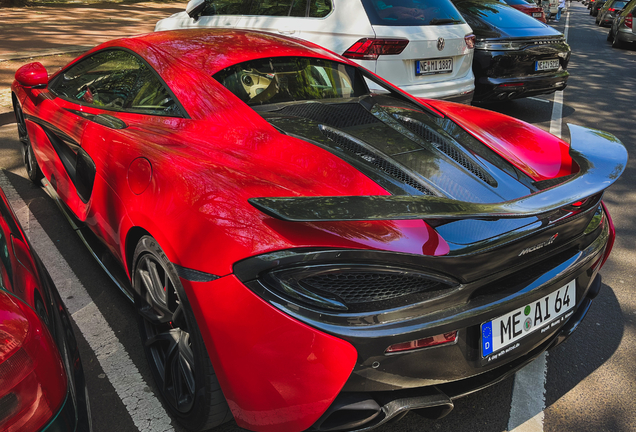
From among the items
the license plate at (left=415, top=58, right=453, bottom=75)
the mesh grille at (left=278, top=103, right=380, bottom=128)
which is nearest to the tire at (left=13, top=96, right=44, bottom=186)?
the mesh grille at (left=278, top=103, right=380, bottom=128)

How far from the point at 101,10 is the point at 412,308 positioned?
1594 cm

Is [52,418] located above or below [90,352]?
above

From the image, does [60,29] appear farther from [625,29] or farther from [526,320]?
[625,29]

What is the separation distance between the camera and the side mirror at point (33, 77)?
3.48m

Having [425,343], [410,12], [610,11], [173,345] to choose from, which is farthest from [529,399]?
[610,11]

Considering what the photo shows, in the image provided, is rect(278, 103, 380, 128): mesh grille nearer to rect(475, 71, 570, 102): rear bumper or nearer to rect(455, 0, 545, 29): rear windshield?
rect(475, 71, 570, 102): rear bumper

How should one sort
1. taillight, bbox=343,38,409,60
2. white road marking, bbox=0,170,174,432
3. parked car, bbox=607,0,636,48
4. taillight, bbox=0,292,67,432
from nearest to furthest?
taillight, bbox=0,292,67,432 → white road marking, bbox=0,170,174,432 → taillight, bbox=343,38,409,60 → parked car, bbox=607,0,636,48

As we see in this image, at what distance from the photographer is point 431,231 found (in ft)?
5.34

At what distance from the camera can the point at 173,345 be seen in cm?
201

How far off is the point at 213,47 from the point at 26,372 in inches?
75.6

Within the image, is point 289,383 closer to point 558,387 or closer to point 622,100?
point 558,387

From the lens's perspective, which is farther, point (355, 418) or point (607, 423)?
point (607, 423)

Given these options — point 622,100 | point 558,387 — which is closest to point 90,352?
point 558,387

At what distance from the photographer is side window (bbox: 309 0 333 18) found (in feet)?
16.6
